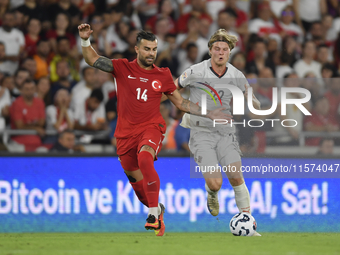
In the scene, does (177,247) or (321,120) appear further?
(321,120)

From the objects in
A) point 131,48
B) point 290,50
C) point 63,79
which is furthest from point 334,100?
point 63,79

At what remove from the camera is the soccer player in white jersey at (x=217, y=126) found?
23.8 ft

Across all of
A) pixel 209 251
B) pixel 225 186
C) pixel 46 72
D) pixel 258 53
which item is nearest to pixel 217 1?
pixel 258 53

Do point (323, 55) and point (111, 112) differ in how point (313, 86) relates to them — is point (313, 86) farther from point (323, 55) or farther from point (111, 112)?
point (111, 112)

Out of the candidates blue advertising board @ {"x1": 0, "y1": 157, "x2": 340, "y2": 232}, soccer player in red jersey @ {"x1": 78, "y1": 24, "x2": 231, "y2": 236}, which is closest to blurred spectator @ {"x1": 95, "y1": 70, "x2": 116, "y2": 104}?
blue advertising board @ {"x1": 0, "y1": 157, "x2": 340, "y2": 232}

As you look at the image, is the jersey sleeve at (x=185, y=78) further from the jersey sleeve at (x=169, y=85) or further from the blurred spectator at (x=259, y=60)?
the blurred spectator at (x=259, y=60)

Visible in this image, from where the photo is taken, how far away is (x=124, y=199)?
8852 mm

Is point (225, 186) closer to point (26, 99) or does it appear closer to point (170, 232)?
point (170, 232)

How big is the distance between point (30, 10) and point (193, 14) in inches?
130

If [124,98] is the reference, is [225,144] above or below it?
below

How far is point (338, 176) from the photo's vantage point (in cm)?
885

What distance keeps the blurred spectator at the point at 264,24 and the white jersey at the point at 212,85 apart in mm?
4722

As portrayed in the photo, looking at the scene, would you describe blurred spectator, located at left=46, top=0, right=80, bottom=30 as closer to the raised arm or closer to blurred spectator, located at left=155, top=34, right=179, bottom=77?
blurred spectator, located at left=155, top=34, right=179, bottom=77

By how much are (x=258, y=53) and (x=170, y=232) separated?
167 inches
